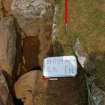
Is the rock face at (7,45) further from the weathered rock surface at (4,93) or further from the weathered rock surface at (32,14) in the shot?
the weathered rock surface at (4,93)

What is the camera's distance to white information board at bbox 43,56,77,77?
17.8 feet

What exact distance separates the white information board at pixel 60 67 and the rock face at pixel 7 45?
593 mm

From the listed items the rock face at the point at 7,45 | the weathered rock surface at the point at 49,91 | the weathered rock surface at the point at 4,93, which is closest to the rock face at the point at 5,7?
the rock face at the point at 7,45

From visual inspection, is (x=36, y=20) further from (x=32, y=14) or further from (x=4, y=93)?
(x=4, y=93)

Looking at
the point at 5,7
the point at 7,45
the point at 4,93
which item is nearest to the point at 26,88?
the point at 4,93

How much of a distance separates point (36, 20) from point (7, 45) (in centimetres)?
88

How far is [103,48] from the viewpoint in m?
5.43

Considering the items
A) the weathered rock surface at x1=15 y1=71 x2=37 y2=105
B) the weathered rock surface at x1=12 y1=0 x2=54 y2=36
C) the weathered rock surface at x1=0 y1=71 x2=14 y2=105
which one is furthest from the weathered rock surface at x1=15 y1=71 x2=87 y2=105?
the weathered rock surface at x1=12 y1=0 x2=54 y2=36

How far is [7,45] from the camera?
19.4ft

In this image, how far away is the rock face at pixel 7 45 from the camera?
579cm

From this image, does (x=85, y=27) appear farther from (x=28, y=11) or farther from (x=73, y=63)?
(x=28, y=11)

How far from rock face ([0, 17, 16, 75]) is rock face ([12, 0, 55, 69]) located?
37 cm

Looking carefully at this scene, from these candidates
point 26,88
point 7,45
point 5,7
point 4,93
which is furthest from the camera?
point 5,7

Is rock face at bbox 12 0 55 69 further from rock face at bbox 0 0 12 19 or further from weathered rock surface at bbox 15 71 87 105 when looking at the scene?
weathered rock surface at bbox 15 71 87 105
